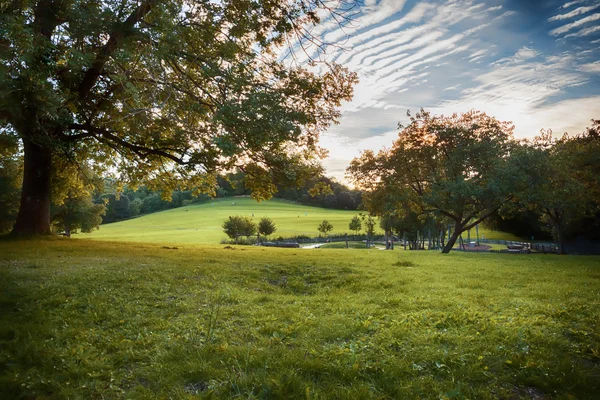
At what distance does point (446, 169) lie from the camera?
28.6 meters

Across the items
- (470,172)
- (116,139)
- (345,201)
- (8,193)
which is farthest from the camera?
(345,201)

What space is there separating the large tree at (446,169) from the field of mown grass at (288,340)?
15753 millimetres

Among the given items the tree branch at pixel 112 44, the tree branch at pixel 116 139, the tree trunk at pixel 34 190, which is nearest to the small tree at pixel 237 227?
the tree trunk at pixel 34 190

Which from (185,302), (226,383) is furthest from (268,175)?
(226,383)

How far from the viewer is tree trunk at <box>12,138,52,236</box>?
1827cm

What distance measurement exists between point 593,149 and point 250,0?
122 ft

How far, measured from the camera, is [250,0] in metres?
12.7

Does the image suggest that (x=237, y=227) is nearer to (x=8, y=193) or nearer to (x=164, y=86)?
(x=8, y=193)

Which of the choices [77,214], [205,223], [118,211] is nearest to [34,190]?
[77,214]

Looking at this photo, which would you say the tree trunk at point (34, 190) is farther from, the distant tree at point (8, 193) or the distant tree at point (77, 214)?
the distant tree at point (77, 214)

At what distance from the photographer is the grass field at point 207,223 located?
7107cm

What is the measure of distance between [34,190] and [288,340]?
1912cm

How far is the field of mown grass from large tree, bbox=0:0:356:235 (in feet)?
16.7

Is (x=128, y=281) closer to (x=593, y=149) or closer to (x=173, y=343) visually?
(x=173, y=343)
